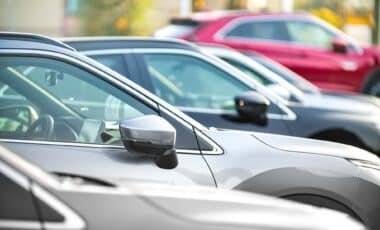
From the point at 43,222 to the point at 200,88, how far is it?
457cm

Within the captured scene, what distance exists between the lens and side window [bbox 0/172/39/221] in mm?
2742

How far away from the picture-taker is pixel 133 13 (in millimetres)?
20188

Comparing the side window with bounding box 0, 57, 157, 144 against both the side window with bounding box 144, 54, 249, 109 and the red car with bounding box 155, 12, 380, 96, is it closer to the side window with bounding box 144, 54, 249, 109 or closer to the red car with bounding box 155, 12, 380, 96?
the side window with bounding box 144, 54, 249, 109

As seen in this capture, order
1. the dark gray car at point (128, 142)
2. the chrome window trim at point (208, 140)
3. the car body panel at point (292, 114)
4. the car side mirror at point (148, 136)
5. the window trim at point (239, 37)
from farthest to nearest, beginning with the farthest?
the window trim at point (239, 37) → the car body panel at point (292, 114) → the chrome window trim at point (208, 140) → the dark gray car at point (128, 142) → the car side mirror at point (148, 136)

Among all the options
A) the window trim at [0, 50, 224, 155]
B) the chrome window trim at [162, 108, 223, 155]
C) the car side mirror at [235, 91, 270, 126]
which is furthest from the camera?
the car side mirror at [235, 91, 270, 126]

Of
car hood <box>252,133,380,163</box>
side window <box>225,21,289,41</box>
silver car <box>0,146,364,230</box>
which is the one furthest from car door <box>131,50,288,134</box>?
side window <box>225,21,289,41</box>

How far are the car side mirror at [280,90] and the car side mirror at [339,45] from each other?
5678mm

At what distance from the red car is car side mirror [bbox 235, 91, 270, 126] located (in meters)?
5.97

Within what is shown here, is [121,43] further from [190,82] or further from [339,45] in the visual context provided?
[339,45]

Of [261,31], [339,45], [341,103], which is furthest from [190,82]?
[339,45]

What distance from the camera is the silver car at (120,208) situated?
9.00ft

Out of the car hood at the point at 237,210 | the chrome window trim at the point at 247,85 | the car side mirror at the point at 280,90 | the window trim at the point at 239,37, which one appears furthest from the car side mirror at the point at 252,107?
the window trim at the point at 239,37

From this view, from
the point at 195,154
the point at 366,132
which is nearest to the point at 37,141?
the point at 195,154

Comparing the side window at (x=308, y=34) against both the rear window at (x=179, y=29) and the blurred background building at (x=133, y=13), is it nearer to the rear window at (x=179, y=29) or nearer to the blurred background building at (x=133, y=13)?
the rear window at (x=179, y=29)
